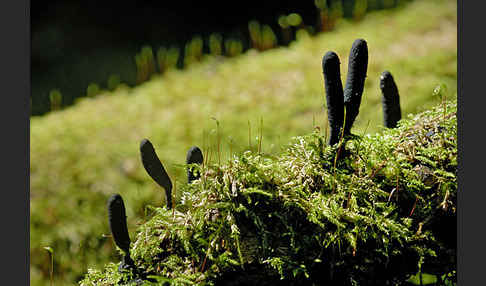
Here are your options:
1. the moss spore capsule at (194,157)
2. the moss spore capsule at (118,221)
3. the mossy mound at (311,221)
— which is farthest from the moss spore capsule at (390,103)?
the moss spore capsule at (118,221)

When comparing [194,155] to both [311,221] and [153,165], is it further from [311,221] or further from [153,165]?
[311,221]

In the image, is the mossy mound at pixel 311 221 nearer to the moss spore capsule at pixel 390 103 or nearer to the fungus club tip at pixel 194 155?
the fungus club tip at pixel 194 155

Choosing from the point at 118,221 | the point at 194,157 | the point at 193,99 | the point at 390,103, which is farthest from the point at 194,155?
the point at 193,99

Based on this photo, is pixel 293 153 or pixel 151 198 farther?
pixel 151 198

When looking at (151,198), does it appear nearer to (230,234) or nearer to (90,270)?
(90,270)

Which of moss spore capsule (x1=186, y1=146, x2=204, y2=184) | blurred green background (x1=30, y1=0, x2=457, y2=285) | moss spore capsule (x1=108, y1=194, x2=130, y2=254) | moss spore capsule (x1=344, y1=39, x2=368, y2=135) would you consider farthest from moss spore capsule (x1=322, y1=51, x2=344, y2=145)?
blurred green background (x1=30, y1=0, x2=457, y2=285)

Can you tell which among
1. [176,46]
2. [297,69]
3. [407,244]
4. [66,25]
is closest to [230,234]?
[407,244]
